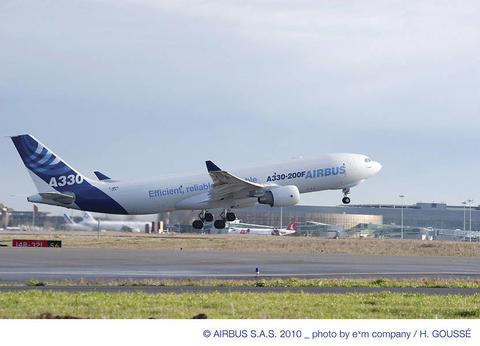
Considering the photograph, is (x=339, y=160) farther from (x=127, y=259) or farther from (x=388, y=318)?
(x=388, y=318)

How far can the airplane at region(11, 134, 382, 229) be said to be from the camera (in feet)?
211

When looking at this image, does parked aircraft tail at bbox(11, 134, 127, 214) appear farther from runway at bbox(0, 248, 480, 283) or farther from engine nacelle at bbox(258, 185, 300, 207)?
runway at bbox(0, 248, 480, 283)

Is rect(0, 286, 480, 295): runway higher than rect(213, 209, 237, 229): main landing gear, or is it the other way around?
rect(213, 209, 237, 229): main landing gear

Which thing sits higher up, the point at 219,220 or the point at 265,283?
the point at 219,220

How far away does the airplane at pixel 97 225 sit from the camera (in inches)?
4968

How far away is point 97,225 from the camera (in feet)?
411

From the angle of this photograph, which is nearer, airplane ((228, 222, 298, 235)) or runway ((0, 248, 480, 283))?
runway ((0, 248, 480, 283))

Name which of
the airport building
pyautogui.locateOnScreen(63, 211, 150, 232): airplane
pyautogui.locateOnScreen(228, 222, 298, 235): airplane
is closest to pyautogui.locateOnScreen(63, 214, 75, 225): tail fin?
pyautogui.locateOnScreen(63, 211, 150, 232): airplane

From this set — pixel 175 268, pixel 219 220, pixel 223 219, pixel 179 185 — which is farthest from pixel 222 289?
pixel 223 219

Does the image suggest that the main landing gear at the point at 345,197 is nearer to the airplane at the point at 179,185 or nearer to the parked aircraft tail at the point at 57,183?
the airplane at the point at 179,185

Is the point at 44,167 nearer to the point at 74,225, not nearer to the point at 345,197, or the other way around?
the point at 345,197

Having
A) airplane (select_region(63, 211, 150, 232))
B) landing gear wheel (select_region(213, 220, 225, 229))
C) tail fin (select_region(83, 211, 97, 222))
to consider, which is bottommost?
landing gear wheel (select_region(213, 220, 225, 229))

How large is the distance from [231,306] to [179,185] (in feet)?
155

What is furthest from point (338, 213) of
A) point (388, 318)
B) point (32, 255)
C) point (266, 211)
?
point (388, 318)
